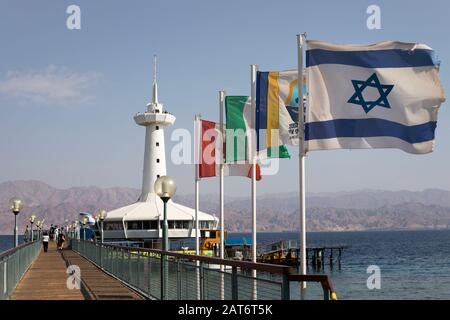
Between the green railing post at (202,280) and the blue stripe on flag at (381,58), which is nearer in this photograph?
the green railing post at (202,280)

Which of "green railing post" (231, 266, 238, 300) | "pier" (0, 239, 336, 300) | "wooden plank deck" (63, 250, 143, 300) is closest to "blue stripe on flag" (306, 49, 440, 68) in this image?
"pier" (0, 239, 336, 300)

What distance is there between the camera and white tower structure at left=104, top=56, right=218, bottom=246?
237ft

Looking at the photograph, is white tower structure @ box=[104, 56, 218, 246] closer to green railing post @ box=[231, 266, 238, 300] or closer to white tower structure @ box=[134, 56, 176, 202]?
white tower structure @ box=[134, 56, 176, 202]

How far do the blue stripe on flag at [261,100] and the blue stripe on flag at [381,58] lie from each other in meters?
4.55

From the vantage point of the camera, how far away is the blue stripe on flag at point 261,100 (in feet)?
66.9

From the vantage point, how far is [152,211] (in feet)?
244

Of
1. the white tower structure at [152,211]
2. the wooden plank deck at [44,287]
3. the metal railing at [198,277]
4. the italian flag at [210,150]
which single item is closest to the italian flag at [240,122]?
the italian flag at [210,150]

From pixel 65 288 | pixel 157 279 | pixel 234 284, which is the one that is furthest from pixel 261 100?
pixel 234 284

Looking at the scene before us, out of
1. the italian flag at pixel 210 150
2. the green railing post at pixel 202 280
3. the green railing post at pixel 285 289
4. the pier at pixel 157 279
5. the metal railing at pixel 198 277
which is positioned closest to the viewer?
the green railing post at pixel 285 289

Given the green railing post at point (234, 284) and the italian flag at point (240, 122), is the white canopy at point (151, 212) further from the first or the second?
the green railing post at point (234, 284)

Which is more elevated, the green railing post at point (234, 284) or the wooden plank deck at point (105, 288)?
the green railing post at point (234, 284)

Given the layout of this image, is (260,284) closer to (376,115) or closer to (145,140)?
(376,115)

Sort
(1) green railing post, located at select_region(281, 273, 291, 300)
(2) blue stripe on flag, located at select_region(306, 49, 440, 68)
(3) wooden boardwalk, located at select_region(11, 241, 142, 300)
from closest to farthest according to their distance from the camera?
(1) green railing post, located at select_region(281, 273, 291, 300), (2) blue stripe on flag, located at select_region(306, 49, 440, 68), (3) wooden boardwalk, located at select_region(11, 241, 142, 300)

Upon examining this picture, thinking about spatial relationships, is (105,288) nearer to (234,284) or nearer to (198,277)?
(198,277)
